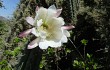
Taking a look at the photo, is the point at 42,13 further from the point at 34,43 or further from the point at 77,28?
the point at 77,28

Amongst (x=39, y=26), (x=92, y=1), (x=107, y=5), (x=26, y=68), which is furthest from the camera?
(x=92, y=1)

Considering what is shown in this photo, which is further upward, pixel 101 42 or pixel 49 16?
pixel 49 16

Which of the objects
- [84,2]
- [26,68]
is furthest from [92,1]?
[26,68]

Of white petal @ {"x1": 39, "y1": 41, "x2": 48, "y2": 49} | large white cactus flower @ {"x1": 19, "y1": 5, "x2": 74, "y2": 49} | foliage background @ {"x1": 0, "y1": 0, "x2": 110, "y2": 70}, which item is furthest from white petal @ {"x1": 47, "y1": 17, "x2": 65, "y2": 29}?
foliage background @ {"x1": 0, "y1": 0, "x2": 110, "y2": 70}

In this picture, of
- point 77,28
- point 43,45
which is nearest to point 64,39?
point 43,45

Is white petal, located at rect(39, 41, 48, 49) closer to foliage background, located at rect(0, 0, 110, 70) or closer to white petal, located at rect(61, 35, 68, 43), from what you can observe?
white petal, located at rect(61, 35, 68, 43)

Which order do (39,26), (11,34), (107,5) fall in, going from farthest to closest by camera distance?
(11,34) → (107,5) → (39,26)

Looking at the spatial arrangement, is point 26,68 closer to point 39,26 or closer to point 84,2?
point 39,26

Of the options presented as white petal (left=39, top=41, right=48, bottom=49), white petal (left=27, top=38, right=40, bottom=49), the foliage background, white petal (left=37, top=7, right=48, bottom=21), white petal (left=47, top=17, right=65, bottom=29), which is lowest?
the foliage background

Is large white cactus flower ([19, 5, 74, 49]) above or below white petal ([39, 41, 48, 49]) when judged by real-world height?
above
